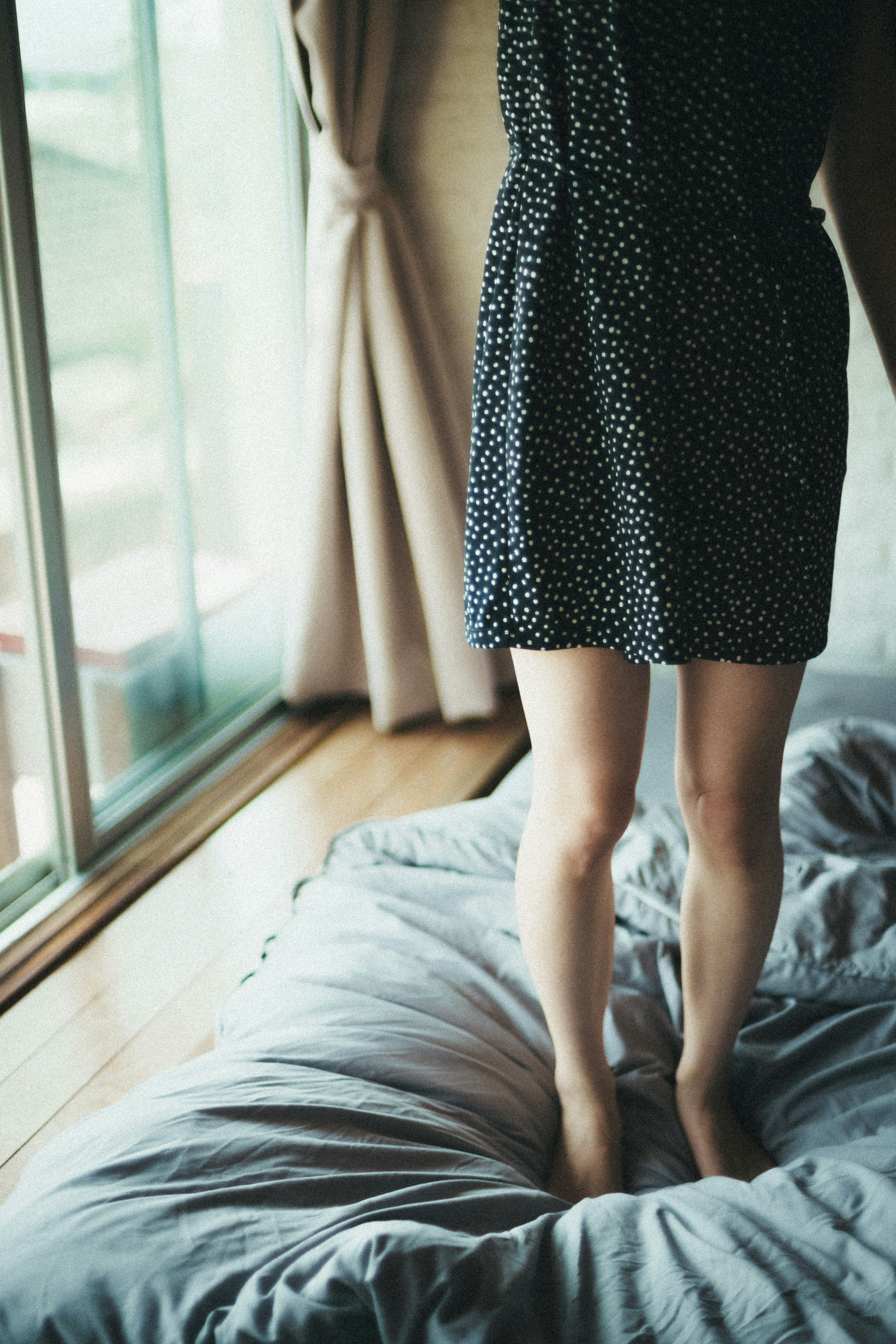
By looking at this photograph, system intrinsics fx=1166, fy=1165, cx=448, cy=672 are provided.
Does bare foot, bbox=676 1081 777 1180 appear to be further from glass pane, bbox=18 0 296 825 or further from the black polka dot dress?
glass pane, bbox=18 0 296 825

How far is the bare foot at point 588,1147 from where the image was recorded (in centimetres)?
104

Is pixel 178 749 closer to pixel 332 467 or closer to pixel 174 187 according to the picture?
pixel 332 467

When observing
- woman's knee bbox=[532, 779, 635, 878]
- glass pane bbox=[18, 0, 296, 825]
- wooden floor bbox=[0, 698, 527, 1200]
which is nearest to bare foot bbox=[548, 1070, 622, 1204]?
woman's knee bbox=[532, 779, 635, 878]

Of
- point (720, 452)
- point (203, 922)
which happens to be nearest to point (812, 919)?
point (720, 452)

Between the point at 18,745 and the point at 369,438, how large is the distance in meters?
0.92

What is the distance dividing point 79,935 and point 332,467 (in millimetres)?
1071

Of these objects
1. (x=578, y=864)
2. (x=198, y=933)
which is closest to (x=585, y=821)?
(x=578, y=864)

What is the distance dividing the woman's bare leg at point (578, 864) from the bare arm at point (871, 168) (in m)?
0.35

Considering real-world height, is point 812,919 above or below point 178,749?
above

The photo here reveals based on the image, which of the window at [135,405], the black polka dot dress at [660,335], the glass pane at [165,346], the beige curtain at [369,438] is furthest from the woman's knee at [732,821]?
the beige curtain at [369,438]

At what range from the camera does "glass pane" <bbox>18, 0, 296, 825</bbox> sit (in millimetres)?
1868

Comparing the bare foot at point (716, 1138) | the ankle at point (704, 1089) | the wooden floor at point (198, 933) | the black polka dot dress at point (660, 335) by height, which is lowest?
the wooden floor at point (198, 933)

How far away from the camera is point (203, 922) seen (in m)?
1.79

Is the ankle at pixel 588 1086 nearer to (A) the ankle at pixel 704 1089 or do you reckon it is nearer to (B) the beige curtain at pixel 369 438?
(A) the ankle at pixel 704 1089
